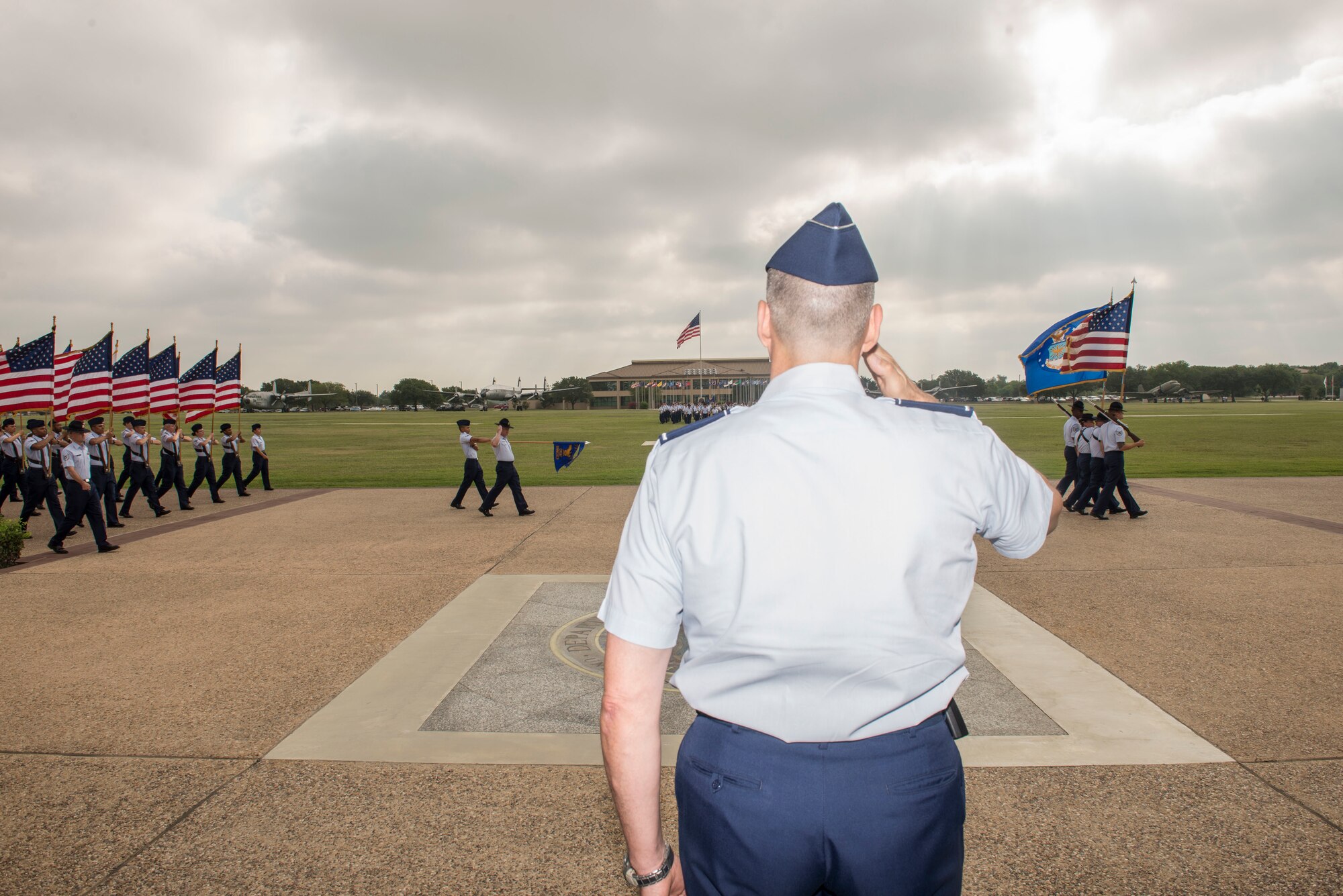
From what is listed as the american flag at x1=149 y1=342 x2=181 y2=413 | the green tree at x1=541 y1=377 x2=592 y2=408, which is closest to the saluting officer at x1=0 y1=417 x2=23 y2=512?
the american flag at x1=149 y1=342 x2=181 y2=413

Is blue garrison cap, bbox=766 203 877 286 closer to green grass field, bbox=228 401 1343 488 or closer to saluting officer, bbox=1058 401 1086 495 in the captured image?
saluting officer, bbox=1058 401 1086 495

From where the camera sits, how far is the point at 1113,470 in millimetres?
12516

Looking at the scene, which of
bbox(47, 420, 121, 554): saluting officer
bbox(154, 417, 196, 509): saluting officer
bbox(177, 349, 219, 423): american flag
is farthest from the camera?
bbox(177, 349, 219, 423): american flag

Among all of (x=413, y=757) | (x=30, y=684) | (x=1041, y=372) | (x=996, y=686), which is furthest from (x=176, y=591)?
(x=1041, y=372)

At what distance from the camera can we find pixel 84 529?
13.3 metres

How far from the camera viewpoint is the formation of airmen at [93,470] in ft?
35.0

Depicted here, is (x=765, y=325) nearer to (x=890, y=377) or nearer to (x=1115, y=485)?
(x=890, y=377)

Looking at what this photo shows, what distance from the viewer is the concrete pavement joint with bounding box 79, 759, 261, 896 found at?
327 centimetres

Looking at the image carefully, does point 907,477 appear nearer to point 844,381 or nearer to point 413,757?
point 844,381

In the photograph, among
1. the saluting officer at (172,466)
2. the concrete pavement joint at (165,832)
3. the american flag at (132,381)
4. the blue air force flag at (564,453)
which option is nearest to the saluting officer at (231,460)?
the saluting officer at (172,466)

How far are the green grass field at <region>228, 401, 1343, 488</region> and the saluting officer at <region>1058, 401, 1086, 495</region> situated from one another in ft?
20.8

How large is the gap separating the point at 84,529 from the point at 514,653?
1130 centimetres

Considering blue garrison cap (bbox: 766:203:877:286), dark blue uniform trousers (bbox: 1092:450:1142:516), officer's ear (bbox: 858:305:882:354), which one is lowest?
dark blue uniform trousers (bbox: 1092:450:1142:516)

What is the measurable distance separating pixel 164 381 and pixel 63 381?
2.69 metres
